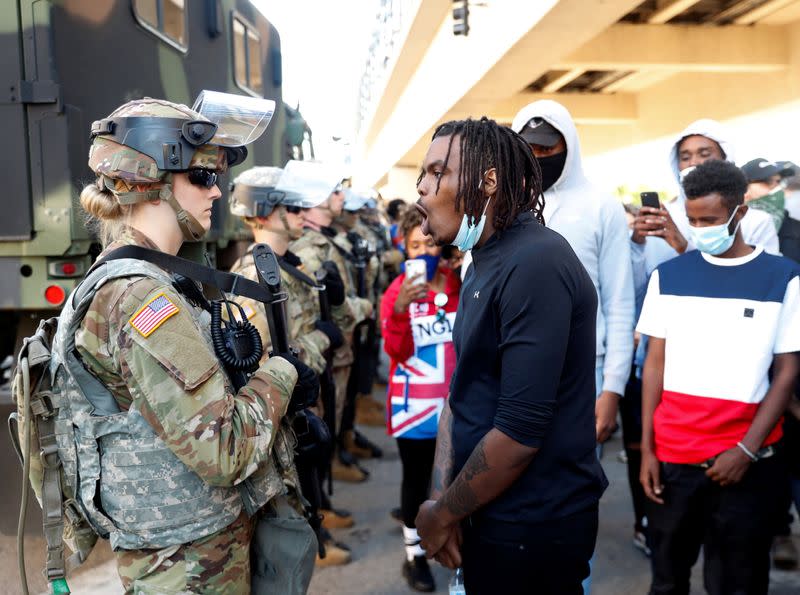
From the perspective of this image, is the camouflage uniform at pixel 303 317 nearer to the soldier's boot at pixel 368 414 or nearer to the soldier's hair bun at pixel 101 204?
the soldier's hair bun at pixel 101 204

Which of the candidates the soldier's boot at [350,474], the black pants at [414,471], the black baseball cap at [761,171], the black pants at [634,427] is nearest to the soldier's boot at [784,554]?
the black pants at [634,427]

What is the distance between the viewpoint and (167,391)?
1.63m

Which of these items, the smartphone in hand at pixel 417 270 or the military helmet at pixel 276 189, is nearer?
the smartphone in hand at pixel 417 270

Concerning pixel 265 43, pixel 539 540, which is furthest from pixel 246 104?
pixel 265 43

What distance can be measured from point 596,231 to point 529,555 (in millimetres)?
1380

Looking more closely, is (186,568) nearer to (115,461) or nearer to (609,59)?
(115,461)

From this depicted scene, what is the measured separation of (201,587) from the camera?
1791 millimetres

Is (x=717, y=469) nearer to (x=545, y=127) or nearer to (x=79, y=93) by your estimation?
(x=545, y=127)

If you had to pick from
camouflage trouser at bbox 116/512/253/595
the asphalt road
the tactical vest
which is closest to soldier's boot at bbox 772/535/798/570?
the asphalt road

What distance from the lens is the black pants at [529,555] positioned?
1.68 m

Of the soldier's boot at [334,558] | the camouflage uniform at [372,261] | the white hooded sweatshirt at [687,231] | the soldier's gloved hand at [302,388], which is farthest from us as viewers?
the camouflage uniform at [372,261]

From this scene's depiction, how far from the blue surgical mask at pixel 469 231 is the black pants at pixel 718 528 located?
1.40 m

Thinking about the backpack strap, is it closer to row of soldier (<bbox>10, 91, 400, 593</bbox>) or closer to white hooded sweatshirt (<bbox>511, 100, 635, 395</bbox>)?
row of soldier (<bbox>10, 91, 400, 593</bbox>)

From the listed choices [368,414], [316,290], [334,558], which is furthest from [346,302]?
[368,414]
